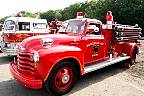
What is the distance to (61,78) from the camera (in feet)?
21.6

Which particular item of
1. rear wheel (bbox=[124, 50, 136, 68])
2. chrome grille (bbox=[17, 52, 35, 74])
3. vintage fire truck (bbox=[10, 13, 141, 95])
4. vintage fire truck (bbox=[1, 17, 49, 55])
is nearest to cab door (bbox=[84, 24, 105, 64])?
vintage fire truck (bbox=[10, 13, 141, 95])

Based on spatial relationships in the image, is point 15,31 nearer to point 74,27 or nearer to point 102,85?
point 74,27

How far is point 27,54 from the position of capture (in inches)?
254

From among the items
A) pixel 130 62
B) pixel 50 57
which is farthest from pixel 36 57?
pixel 130 62

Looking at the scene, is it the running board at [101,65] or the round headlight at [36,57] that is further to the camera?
the running board at [101,65]

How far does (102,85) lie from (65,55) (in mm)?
1833

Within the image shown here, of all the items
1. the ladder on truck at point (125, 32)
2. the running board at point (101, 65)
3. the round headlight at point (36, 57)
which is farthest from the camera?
the ladder on truck at point (125, 32)

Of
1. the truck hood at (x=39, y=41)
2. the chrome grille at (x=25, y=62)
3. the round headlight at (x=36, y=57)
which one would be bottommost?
the chrome grille at (x=25, y=62)

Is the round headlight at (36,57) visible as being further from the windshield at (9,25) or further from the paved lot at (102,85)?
the windshield at (9,25)

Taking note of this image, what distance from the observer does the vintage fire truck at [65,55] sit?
6.14m

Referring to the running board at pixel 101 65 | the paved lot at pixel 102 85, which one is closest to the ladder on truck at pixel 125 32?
the running board at pixel 101 65

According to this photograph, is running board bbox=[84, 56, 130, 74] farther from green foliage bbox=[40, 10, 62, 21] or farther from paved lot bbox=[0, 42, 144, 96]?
green foliage bbox=[40, 10, 62, 21]

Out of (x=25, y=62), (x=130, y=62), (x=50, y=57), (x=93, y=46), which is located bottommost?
(x=130, y=62)

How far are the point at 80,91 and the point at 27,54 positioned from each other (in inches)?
73.2
